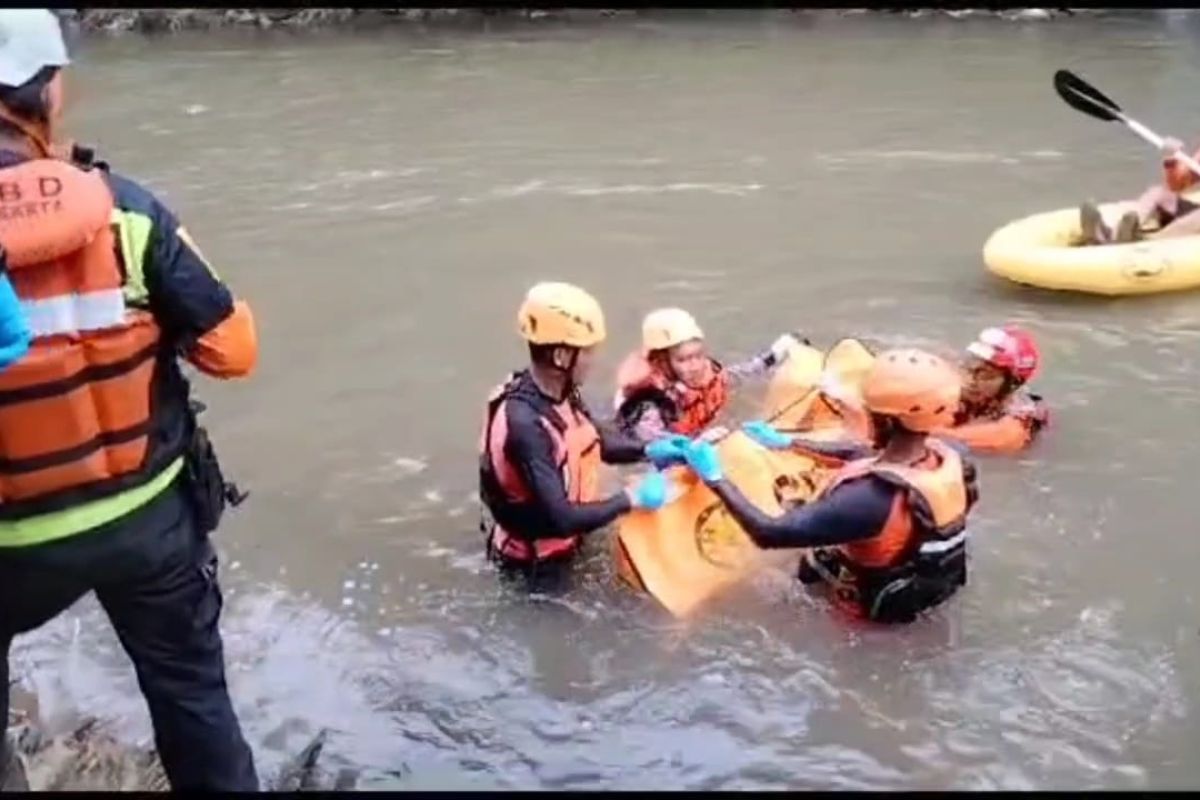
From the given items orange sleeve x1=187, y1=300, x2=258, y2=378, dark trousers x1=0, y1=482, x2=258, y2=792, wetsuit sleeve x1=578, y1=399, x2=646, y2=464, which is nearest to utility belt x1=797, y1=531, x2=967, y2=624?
wetsuit sleeve x1=578, y1=399, x2=646, y2=464

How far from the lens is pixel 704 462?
459cm

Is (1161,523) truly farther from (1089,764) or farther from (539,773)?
(539,773)

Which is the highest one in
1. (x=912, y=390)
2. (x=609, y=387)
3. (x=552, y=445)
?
(x=912, y=390)

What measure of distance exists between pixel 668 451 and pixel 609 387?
214cm

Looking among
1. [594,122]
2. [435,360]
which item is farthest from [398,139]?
[435,360]

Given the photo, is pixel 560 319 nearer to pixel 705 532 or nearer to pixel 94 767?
pixel 705 532

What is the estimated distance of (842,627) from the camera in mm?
4695

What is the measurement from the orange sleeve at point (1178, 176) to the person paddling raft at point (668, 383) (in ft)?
11.3

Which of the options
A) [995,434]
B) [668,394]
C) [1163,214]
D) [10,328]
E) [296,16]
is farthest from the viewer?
[296,16]

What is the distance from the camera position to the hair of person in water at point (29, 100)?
Result: 2936mm

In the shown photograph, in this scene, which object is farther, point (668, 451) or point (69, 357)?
point (668, 451)

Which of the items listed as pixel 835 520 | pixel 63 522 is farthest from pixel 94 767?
pixel 835 520

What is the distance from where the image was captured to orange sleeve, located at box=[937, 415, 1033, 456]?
5.79 meters

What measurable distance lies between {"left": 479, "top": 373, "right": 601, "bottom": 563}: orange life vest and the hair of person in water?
5.99ft
